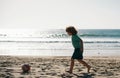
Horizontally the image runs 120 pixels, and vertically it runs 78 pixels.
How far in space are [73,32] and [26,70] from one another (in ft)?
7.23

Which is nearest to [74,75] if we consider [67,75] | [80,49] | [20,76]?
[67,75]

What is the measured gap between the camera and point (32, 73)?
1110cm

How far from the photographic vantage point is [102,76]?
1048 cm

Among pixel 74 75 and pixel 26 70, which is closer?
pixel 74 75

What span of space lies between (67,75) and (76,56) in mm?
725

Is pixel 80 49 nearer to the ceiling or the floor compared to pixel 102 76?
nearer to the ceiling

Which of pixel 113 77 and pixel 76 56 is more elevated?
pixel 76 56

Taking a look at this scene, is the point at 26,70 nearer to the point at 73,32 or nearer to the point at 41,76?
the point at 41,76

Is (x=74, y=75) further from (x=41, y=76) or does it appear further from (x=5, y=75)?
(x=5, y=75)

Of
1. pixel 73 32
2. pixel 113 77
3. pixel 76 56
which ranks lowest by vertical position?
pixel 113 77

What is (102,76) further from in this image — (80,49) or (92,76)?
(80,49)

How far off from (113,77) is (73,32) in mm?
1953

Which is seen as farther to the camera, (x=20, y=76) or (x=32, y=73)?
(x=32, y=73)

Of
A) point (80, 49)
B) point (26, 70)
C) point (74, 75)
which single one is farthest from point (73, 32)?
point (26, 70)
